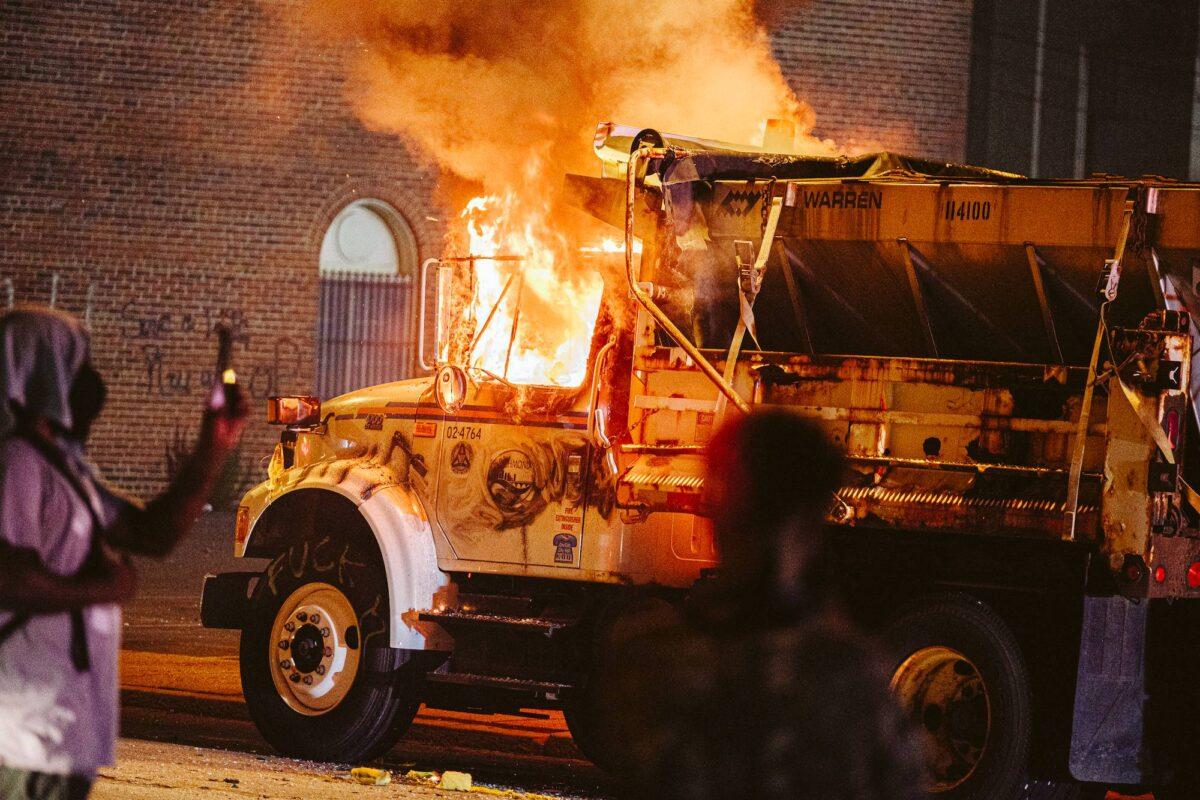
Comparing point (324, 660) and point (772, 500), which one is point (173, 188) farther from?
point (772, 500)

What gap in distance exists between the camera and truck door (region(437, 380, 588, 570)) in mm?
8188

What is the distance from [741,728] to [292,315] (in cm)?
1736

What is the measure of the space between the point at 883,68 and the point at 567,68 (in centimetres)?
725

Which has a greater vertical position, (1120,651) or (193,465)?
(193,465)

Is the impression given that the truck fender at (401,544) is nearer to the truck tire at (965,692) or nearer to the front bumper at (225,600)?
the front bumper at (225,600)

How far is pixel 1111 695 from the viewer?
6785 millimetres

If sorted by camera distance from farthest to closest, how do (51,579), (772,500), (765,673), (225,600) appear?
(225,600) → (51,579) → (772,500) → (765,673)

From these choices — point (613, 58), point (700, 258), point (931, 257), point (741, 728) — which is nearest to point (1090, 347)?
point (931, 257)

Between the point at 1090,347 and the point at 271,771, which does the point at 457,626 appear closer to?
the point at 271,771

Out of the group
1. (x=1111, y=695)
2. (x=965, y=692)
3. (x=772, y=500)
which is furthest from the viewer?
(x=965, y=692)

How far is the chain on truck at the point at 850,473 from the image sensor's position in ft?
22.4

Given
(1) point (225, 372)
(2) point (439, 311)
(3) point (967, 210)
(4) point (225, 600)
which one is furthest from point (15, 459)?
(4) point (225, 600)

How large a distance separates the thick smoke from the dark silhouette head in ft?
28.2

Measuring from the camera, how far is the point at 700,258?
8094 mm
